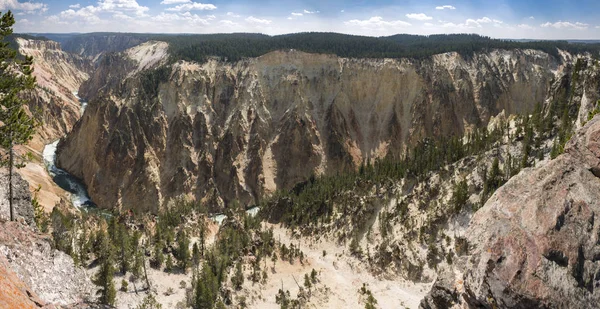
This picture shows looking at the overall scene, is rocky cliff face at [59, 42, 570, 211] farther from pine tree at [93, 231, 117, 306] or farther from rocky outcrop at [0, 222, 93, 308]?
Result: rocky outcrop at [0, 222, 93, 308]

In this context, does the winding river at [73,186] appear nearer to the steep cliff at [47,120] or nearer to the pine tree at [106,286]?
the steep cliff at [47,120]

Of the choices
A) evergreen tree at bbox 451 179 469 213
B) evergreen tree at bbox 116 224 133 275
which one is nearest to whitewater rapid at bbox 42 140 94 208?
evergreen tree at bbox 116 224 133 275

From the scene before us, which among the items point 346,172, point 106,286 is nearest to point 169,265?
point 106,286

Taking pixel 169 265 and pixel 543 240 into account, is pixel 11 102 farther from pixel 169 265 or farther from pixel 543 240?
pixel 169 265

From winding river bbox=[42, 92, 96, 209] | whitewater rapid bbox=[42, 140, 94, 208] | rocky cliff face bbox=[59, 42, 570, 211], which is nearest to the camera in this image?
winding river bbox=[42, 92, 96, 209]

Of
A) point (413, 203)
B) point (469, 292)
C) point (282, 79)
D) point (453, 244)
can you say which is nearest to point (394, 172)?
point (413, 203)

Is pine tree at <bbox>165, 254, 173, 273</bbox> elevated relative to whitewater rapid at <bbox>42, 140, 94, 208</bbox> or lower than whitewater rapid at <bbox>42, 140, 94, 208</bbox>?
elevated
